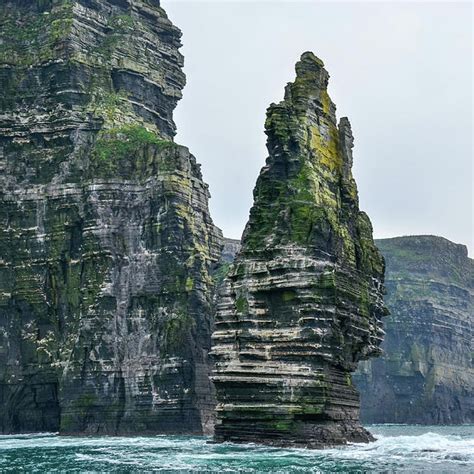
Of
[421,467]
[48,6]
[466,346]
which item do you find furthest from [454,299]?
[421,467]

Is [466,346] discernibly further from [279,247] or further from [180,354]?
[279,247]

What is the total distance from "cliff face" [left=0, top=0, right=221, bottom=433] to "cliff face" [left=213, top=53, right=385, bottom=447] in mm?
22179

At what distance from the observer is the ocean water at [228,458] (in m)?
53.6

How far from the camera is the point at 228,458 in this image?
193 ft

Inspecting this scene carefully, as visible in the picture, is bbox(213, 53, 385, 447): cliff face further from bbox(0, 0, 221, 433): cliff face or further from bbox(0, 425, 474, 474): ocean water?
bbox(0, 0, 221, 433): cliff face

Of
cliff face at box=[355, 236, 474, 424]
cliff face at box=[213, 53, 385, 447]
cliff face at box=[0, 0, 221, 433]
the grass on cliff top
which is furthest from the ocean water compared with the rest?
cliff face at box=[355, 236, 474, 424]

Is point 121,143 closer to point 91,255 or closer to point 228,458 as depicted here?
point 91,255

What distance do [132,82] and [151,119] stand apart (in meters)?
5.29

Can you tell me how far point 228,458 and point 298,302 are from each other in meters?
14.9

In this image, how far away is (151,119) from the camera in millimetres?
114625

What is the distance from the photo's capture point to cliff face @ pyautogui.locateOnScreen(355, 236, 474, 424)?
7037 inches

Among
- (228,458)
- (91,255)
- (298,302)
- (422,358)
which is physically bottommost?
(228,458)

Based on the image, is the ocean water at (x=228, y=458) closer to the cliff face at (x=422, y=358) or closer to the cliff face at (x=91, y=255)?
the cliff face at (x=91, y=255)

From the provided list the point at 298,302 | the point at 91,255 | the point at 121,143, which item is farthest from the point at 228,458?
the point at 121,143
